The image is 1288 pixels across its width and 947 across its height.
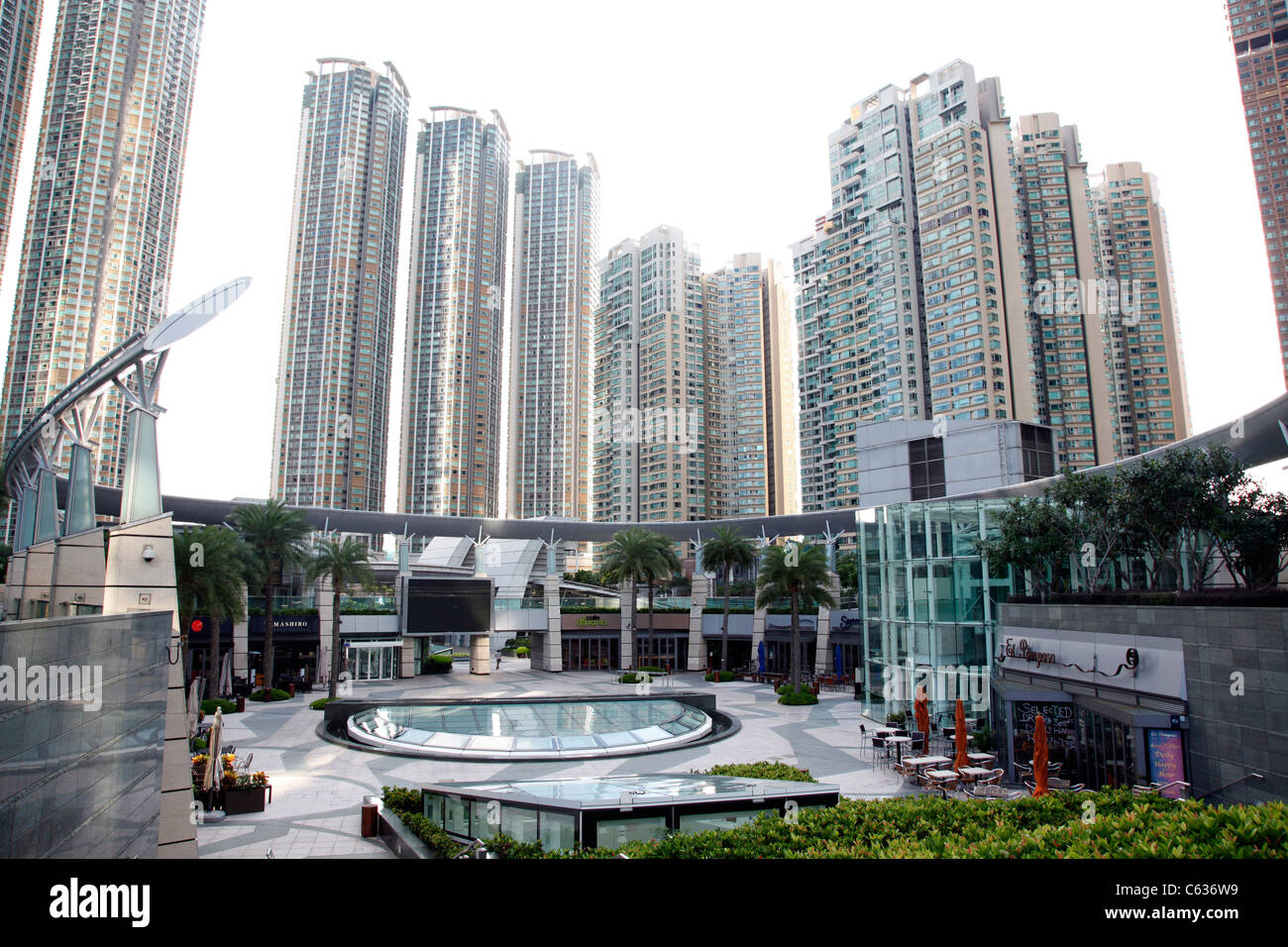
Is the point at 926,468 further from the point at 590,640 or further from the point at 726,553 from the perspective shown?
the point at 590,640

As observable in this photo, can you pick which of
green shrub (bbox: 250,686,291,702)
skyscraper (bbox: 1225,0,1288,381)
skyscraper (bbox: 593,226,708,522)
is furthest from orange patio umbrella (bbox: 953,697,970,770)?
skyscraper (bbox: 593,226,708,522)

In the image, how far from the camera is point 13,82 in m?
64.1

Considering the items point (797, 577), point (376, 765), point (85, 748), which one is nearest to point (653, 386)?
point (797, 577)

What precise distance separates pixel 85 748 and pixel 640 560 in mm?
42964

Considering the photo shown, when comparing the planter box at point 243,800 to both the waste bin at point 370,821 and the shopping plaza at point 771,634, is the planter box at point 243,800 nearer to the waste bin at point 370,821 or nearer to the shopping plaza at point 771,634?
the waste bin at point 370,821

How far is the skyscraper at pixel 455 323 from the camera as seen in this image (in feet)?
378

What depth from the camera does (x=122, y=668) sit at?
9.31 metres

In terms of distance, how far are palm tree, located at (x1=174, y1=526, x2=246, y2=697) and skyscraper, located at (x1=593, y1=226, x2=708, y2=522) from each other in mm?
81722

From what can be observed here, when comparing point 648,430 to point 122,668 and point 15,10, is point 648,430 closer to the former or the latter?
point 15,10

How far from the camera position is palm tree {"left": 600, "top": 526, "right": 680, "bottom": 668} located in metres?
50.0

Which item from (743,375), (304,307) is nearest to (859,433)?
(743,375)

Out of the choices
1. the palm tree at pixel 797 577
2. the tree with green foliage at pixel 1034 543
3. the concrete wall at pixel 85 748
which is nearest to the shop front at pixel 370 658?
the palm tree at pixel 797 577

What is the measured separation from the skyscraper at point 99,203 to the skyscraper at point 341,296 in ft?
63.0

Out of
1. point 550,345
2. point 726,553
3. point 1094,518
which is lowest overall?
point 726,553
